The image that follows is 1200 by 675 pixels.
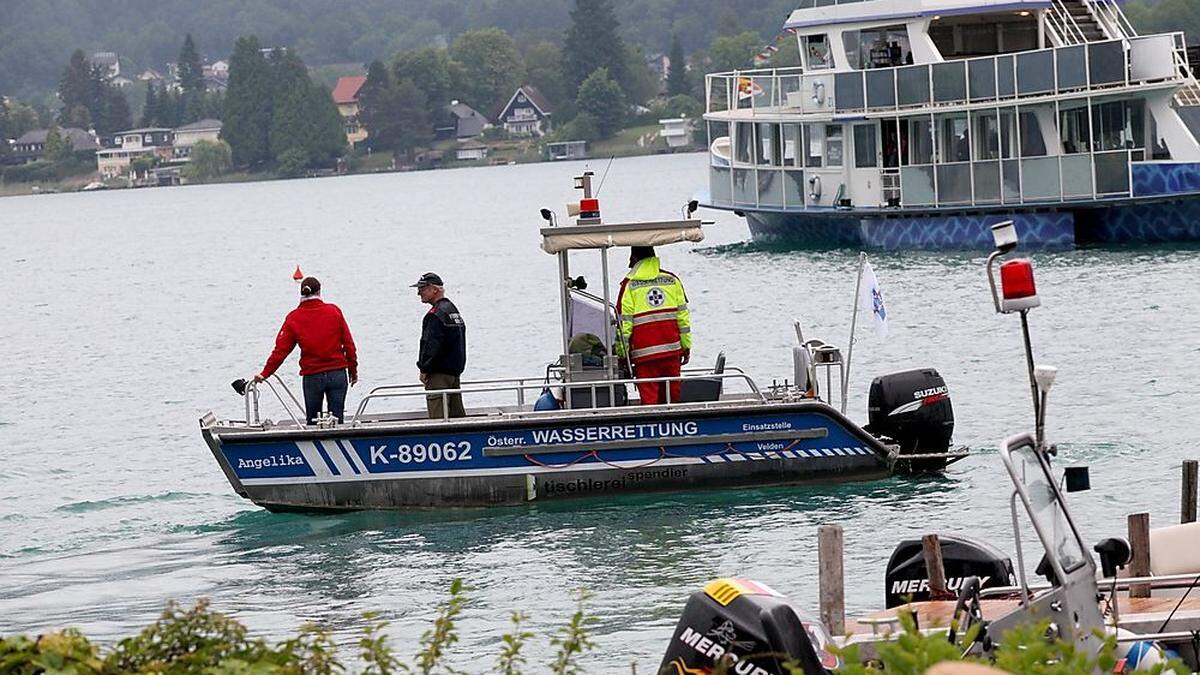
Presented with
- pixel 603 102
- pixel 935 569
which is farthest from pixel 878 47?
pixel 603 102

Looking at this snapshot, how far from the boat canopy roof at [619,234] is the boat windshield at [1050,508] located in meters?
7.75

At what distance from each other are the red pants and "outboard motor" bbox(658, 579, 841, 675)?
7.45 m

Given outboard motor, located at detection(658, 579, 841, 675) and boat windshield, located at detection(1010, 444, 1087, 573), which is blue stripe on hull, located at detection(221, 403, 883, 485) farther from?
boat windshield, located at detection(1010, 444, 1087, 573)

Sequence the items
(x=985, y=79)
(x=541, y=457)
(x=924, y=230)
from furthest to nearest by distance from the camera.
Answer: (x=924, y=230) < (x=985, y=79) < (x=541, y=457)

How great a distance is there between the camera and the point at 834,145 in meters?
47.1

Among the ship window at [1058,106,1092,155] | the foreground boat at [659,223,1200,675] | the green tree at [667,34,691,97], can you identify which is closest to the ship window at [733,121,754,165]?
the ship window at [1058,106,1092,155]

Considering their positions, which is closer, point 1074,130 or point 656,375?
point 656,375

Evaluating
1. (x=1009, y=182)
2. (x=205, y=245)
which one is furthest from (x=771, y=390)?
(x=205, y=245)

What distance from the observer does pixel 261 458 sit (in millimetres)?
18000

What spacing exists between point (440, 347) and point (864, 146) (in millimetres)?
29585

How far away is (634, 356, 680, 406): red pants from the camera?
59.0 ft

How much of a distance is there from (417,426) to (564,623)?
3187mm

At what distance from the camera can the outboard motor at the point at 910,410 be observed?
60.4 feet

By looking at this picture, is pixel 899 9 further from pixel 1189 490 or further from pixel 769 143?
pixel 1189 490
